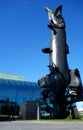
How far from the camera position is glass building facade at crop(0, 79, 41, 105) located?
9461 cm

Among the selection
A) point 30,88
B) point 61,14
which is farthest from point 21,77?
point 61,14

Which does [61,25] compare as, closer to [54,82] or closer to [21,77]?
[54,82]

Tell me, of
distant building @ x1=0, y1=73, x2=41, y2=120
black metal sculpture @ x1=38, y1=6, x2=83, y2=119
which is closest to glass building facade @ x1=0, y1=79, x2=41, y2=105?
distant building @ x1=0, y1=73, x2=41, y2=120

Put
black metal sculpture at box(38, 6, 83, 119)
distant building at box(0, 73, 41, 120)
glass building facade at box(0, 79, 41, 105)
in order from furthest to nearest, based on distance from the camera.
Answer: glass building facade at box(0, 79, 41, 105) < distant building at box(0, 73, 41, 120) < black metal sculpture at box(38, 6, 83, 119)

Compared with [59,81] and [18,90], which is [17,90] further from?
[59,81]

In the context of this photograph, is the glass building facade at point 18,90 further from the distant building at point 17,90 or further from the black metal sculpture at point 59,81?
the black metal sculpture at point 59,81

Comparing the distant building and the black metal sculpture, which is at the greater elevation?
the distant building

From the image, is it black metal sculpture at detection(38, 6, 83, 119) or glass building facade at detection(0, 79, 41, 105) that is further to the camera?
glass building facade at detection(0, 79, 41, 105)

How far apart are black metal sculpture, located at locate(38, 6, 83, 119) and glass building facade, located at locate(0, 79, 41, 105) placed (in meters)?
56.8

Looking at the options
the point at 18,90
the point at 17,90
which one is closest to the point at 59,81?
the point at 17,90

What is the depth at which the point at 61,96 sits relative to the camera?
35406mm

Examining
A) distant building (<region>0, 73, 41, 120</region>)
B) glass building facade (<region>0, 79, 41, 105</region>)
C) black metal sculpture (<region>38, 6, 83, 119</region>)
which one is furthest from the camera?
glass building facade (<region>0, 79, 41, 105</region>)

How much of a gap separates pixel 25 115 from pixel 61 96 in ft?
63.8

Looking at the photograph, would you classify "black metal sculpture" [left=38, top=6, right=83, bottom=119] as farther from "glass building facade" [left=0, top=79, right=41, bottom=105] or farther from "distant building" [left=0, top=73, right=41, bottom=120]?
"glass building facade" [left=0, top=79, right=41, bottom=105]
